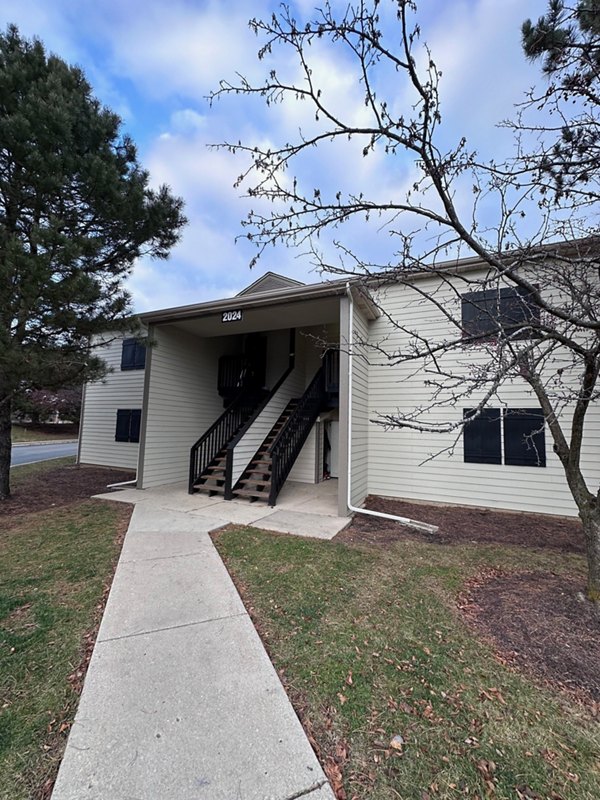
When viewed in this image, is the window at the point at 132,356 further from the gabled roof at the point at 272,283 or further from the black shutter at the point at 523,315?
the black shutter at the point at 523,315

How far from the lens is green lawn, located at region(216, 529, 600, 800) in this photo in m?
1.63

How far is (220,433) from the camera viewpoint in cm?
877

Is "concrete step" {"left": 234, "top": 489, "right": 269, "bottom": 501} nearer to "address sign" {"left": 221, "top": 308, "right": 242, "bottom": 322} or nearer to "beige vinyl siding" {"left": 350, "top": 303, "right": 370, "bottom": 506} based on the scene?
"beige vinyl siding" {"left": 350, "top": 303, "right": 370, "bottom": 506}

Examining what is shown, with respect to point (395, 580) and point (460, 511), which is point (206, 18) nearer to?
point (395, 580)

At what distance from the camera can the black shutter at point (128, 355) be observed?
35.6ft

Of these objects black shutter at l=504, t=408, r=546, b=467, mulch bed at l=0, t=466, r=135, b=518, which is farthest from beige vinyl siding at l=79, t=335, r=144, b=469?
black shutter at l=504, t=408, r=546, b=467

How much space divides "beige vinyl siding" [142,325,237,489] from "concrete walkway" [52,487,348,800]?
504 centimetres

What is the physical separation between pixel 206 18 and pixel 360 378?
17.8ft

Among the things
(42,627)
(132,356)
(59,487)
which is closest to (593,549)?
(42,627)

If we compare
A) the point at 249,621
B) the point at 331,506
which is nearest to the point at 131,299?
the point at 331,506

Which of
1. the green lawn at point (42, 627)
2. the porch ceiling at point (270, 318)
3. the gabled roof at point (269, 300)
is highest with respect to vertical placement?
the gabled roof at point (269, 300)

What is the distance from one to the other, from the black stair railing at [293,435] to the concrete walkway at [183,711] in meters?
3.36

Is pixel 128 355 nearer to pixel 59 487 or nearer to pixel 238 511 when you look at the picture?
pixel 59 487

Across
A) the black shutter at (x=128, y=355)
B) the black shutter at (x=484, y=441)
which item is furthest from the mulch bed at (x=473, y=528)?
the black shutter at (x=128, y=355)
